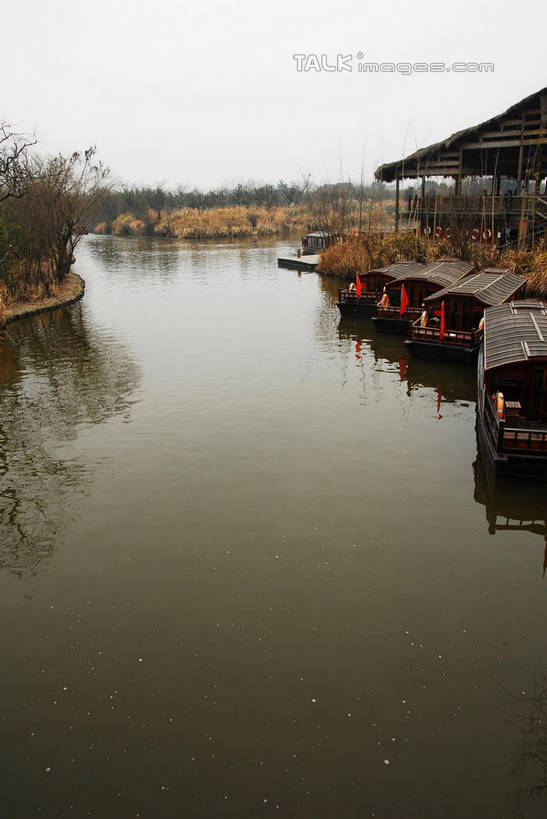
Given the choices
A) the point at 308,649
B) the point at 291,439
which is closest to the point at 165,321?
the point at 291,439

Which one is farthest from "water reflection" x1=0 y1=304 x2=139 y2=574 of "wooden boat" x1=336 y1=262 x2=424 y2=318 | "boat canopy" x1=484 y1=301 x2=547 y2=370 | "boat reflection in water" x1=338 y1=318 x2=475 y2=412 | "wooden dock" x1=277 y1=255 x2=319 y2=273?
"wooden dock" x1=277 y1=255 x2=319 y2=273

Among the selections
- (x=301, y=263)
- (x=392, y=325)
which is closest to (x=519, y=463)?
(x=392, y=325)

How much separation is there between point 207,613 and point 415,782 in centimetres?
394

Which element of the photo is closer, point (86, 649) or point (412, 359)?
point (86, 649)

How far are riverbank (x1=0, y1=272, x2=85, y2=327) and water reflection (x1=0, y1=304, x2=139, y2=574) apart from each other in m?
0.85

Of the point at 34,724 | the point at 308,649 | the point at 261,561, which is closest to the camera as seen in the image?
the point at 34,724

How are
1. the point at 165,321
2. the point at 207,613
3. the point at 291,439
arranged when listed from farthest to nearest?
the point at 165,321
the point at 291,439
the point at 207,613

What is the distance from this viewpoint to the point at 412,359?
24.2 metres

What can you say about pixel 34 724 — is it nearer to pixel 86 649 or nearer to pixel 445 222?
pixel 86 649

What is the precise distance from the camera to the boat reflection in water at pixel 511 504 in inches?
466

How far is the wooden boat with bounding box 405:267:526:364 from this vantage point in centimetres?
2248

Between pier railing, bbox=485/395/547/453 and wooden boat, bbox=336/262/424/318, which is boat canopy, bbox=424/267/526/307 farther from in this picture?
pier railing, bbox=485/395/547/453

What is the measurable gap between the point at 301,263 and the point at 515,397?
39.8 meters

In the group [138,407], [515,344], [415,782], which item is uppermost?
[515,344]
